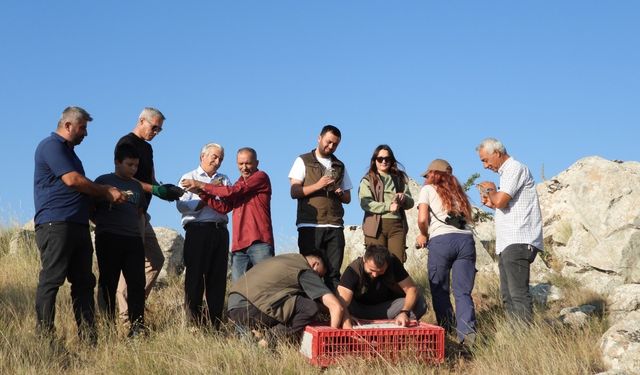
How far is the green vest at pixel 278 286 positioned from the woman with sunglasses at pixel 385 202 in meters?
1.35

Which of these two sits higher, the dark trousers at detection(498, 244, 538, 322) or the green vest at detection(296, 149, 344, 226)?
the green vest at detection(296, 149, 344, 226)

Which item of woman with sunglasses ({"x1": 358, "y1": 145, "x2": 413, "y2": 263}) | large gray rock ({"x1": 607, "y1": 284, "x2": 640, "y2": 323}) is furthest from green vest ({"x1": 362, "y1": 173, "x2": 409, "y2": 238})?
large gray rock ({"x1": 607, "y1": 284, "x2": 640, "y2": 323})

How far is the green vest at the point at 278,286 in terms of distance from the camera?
6.88 meters

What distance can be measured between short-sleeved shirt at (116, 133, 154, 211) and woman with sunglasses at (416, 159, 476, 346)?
272 centimetres

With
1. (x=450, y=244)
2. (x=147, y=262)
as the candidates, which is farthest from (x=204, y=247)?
(x=450, y=244)

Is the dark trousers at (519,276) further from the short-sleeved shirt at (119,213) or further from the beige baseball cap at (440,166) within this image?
the short-sleeved shirt at (119,213)

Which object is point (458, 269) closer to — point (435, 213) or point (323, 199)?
point (435, 213)

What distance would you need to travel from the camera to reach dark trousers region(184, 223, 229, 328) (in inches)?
299

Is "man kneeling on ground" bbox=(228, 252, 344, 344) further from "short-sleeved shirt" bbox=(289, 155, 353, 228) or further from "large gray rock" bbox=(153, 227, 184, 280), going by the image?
"large gray rock" bbox=(153, 227, 184, 280)

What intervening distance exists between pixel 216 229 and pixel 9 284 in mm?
3706

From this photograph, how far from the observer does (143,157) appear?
7.60m

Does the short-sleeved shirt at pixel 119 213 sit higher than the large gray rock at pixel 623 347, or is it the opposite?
the short-sleeved shirt at pixel 119 213

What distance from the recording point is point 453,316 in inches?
308

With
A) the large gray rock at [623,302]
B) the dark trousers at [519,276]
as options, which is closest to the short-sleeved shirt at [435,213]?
the dark trousers at [519,276]
